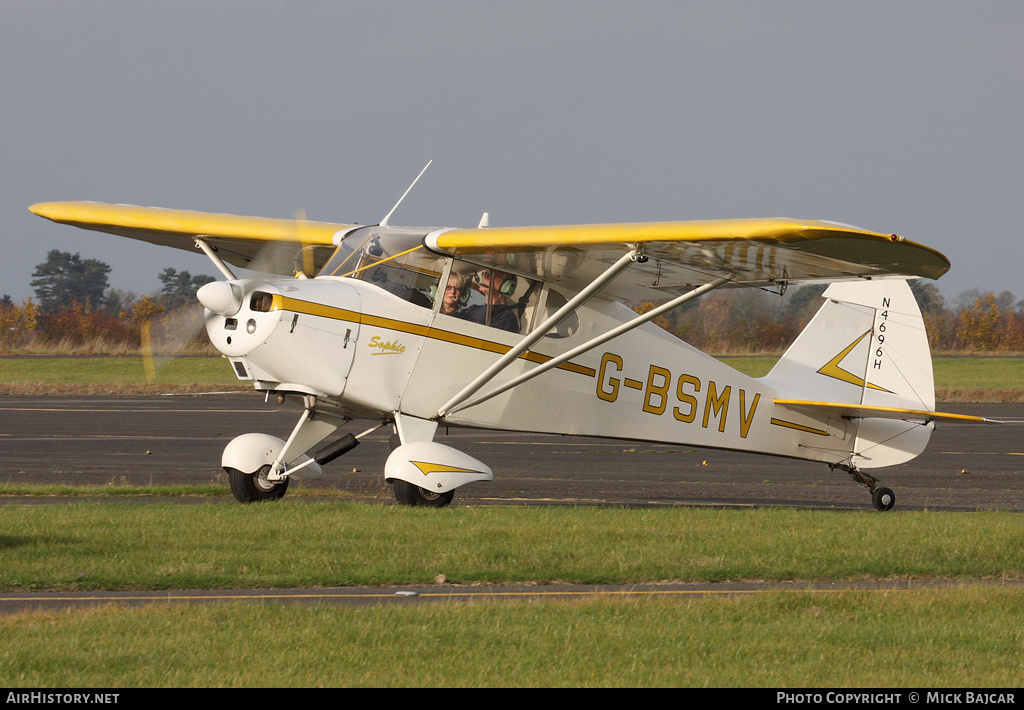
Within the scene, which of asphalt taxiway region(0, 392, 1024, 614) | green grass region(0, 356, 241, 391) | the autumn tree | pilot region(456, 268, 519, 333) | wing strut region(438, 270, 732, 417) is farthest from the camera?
the autumn tree

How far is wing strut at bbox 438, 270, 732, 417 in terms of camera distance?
1066cm

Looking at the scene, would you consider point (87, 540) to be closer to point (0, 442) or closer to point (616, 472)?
point (616, 472)

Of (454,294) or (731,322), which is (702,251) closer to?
(454,294)

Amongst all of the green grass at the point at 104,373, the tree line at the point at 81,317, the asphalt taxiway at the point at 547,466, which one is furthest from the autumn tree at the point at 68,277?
the asphalt taxiway at the point at 547,466

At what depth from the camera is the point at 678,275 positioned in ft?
36.8

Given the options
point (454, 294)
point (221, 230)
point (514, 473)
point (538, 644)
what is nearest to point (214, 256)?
point (221, 230)

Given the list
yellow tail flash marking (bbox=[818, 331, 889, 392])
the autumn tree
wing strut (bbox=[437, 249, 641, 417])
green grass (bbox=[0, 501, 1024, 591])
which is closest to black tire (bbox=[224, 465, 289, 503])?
green grass (bbox=[0, 501, 1024, 591])

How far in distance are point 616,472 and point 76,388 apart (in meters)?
25.3

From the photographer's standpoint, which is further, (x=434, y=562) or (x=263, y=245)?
(x=263, y=245)

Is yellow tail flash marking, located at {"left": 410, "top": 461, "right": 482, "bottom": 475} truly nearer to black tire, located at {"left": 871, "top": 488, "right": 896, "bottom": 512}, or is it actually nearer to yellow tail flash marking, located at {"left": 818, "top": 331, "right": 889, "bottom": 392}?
black tire, located at {"left": 871, "top": 488, "right": 896, "bottom": 512}

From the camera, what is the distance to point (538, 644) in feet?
17.7

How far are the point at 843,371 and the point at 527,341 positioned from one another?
5.36m

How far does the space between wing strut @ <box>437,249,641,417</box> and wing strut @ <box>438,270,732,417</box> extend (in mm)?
33
